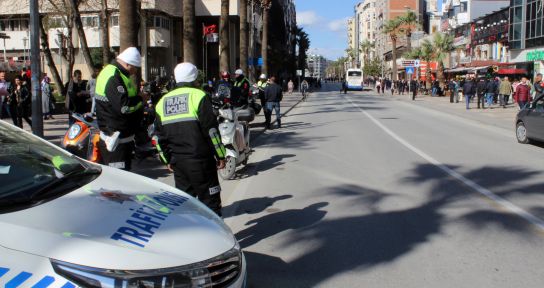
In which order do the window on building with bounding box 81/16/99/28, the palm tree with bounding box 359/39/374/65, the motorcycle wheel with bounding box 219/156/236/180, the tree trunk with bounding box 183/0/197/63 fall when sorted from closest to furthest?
the motorcycle wheel with bounding box 219/156/236/180 < the tree trunk with bounding box 183/0/197/63 < the window on building with bounding box 81/16/99/28 < the palm tree with bounding box 359/39/374/65

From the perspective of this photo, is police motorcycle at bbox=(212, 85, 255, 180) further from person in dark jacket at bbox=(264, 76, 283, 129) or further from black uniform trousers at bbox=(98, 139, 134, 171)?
person in dark jacket at bbox=(264, 76, 283, 129)

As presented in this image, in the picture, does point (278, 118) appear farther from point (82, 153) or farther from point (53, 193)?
point (53, 193)

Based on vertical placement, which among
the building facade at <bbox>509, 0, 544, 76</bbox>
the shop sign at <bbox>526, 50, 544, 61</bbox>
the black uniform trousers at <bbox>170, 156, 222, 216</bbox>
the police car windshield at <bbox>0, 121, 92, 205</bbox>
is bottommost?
the black uniform trousers at <bbox>170, 156, 222, 216</bbox>

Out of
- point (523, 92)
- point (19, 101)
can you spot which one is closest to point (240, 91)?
point (19, 101)

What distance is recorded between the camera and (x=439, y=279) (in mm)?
4637

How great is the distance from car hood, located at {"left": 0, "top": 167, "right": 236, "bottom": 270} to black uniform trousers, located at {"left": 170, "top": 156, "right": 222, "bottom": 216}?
133 cm

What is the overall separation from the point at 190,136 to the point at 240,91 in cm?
1034

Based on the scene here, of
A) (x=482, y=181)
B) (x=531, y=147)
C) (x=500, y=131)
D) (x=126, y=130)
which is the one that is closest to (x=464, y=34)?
(x=500, y=131)

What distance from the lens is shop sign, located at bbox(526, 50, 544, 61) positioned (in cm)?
4299

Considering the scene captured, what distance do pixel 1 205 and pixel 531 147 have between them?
44.7 feet

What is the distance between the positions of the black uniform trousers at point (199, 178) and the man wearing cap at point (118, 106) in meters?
0.89

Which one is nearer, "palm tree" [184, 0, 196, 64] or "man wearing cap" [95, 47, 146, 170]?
"man wearing cap" [95, 47, 146, 170]

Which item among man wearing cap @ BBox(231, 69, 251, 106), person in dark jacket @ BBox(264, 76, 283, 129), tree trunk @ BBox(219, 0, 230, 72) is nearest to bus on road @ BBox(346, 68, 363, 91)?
tree trunk @ BBox(219, 0, 230, 72)

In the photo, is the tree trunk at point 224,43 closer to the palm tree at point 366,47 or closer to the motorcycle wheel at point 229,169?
the motorcycle wheel at point 229,169
